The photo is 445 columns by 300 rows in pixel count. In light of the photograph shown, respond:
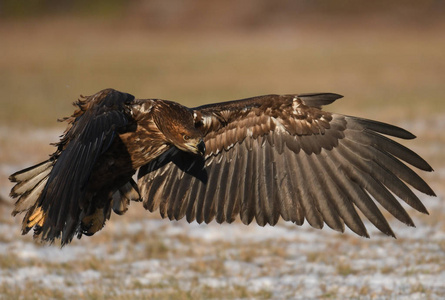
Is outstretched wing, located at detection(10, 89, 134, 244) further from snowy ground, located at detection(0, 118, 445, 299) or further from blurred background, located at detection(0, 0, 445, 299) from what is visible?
blurred background, located at detection(0, 0, 445, 299)

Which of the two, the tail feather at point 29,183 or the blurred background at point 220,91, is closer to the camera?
the tail feather at point 29,183

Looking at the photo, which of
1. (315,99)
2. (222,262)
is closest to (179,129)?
(315,99)

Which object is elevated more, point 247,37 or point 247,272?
point 247,37

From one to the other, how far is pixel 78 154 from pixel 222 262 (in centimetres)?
316

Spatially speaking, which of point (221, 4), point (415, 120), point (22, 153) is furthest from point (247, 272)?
point (221, 4)

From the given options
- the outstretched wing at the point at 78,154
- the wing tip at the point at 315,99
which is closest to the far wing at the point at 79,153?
the outstretched wing at the point at 78,154

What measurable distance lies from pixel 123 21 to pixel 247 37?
42.6ft

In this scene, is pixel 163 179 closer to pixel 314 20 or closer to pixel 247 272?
pixel 247 272

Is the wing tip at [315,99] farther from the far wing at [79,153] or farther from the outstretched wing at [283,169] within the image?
the far wing at [79,153]

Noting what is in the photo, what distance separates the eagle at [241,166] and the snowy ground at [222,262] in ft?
2.94

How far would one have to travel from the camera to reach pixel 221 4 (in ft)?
193

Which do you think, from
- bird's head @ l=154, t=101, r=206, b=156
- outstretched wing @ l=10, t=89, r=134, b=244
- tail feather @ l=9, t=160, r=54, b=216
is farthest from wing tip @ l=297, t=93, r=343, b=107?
tail feather @ l=9, t=160, r=54, b=216

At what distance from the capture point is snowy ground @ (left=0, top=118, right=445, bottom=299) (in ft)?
20.8

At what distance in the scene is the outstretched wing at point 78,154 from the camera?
4.41 m
